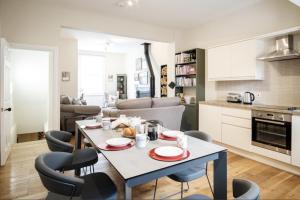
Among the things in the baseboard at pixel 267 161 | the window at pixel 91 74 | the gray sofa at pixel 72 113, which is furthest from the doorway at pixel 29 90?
the baseboard at pixel 267 161

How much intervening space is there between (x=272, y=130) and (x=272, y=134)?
6cm

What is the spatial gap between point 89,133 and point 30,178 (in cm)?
136

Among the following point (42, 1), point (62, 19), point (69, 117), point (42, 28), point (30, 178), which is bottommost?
point (30, 178)

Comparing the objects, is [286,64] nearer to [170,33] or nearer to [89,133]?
[170,33]

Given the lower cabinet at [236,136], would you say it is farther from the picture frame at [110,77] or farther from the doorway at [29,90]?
the picture frame at [110,77]

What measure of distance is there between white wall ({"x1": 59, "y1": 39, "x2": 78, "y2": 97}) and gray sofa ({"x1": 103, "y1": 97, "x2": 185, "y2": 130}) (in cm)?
354

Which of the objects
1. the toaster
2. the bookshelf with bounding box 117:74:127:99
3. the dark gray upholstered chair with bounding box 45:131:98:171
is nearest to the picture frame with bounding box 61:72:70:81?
the bookshelf with bounding box 117:74:127:99

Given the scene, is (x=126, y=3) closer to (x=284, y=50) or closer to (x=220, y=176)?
(x=284, y=50)

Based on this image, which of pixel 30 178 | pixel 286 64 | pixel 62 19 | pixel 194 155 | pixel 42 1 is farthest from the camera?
pixel 62 19

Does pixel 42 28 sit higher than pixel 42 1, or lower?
lower

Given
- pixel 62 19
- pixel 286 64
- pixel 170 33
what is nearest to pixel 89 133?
pixel 62 19

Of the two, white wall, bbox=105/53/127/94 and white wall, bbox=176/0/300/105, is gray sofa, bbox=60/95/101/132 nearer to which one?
white wall, bbox=176/0/300/105

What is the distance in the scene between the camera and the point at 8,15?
339 centimetres

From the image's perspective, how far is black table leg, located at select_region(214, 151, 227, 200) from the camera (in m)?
1.43
